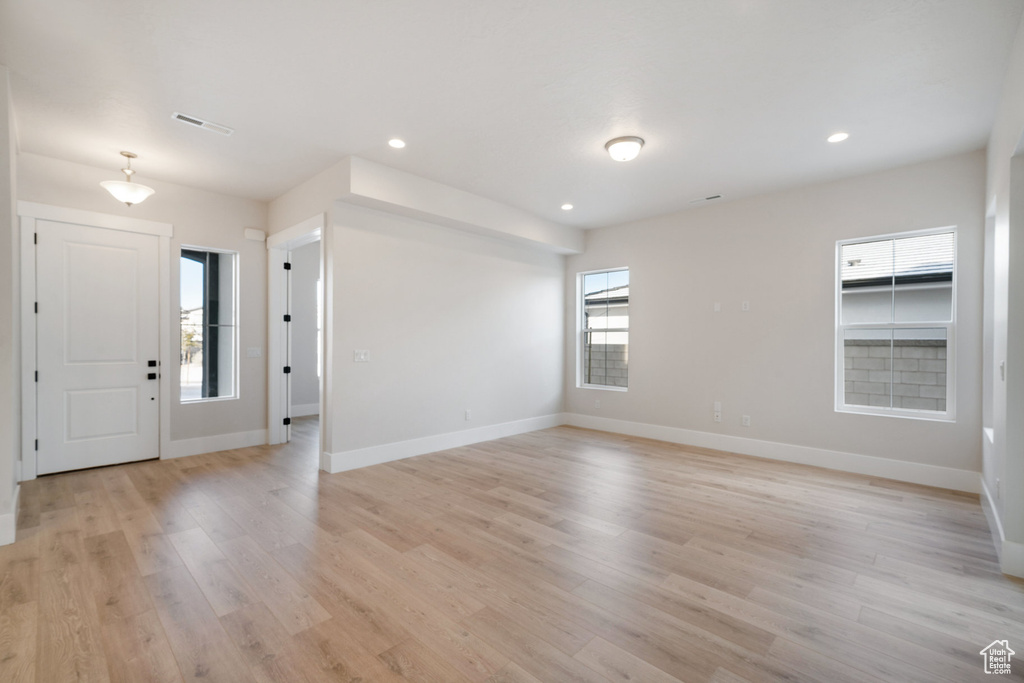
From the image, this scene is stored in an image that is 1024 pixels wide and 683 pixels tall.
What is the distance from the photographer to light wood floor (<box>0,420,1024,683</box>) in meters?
1.83

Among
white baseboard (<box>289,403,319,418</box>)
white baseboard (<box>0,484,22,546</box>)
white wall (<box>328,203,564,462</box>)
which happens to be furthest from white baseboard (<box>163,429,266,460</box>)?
white baseboard (<box>289,403,319,418</box>)

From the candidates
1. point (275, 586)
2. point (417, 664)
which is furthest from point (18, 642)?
point (417, 664)

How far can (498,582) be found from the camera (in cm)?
242

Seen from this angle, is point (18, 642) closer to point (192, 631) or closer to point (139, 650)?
point (139, 650)

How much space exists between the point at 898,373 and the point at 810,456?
1.14 metres

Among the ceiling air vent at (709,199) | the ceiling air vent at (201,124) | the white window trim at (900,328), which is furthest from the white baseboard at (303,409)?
the white window trim at (900,328)

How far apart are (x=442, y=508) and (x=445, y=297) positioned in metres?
2.62

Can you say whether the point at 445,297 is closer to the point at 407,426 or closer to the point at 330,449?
the point at 407,426

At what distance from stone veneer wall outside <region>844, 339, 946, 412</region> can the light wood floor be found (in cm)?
85

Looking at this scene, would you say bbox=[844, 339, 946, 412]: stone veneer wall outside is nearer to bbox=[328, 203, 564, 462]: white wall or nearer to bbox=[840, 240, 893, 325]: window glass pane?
bbox=[840, 240, 893, 325]: window glass pane

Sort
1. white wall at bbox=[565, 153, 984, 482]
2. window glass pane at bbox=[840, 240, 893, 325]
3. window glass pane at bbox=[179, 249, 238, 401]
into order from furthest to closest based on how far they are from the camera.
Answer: window glass pane at bbox=[179, 249, 238, 401] → window glass pane at bbox=[840, 240, 893, 325] → white wall at bbox=[565, 153, 984, 482]

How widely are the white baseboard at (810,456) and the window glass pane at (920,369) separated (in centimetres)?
57

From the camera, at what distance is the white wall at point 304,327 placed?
789cm

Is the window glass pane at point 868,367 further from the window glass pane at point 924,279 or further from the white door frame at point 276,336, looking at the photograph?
the white door frame at point 276,336
